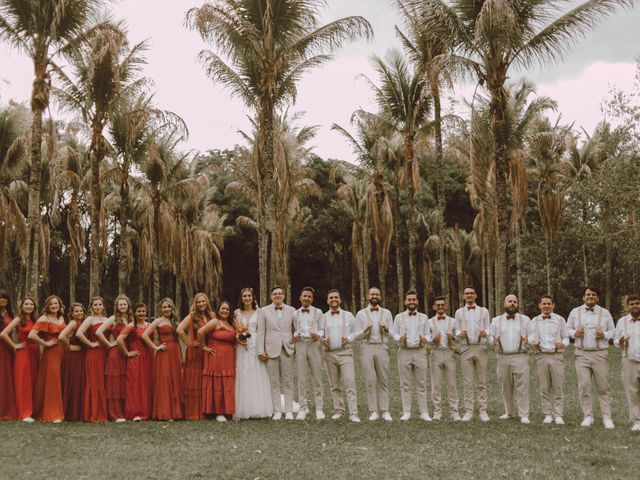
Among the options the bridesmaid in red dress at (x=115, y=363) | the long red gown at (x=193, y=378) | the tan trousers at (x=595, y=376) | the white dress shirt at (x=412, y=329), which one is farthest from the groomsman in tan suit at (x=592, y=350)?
the bridesmaid in red dress at (x=115, y=363)

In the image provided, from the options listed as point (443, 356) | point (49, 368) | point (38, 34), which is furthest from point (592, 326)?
point (38, 34)

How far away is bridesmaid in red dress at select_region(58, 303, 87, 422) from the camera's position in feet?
39.0

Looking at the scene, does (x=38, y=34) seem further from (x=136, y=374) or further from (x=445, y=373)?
(x=445, y=373)

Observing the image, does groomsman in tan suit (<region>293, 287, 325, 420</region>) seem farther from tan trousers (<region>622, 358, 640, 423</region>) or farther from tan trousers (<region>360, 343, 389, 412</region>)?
tan trousers (<region>622, 358, 640, 423</region>)

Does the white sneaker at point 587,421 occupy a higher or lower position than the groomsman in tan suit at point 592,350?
lower

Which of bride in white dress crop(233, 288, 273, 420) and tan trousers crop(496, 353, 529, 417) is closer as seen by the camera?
tan trousers crop(496, 353, 529, 417)

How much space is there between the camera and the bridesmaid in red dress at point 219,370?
11.8 meters

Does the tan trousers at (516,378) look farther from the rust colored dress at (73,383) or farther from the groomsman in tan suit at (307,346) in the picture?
the rust colored dress at (73,383)

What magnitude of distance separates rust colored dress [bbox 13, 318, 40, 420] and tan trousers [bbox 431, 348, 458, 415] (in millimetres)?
6524

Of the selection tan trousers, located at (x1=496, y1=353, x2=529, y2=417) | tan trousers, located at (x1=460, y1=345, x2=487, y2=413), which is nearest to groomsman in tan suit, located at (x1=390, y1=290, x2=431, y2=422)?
tan trousers, located at (x1=460, y1=345, x2=487, y2=413)

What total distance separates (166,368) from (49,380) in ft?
6.21

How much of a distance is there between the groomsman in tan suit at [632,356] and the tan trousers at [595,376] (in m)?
0.31

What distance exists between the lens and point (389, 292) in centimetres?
5172

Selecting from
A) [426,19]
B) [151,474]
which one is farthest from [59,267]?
[151,474]
